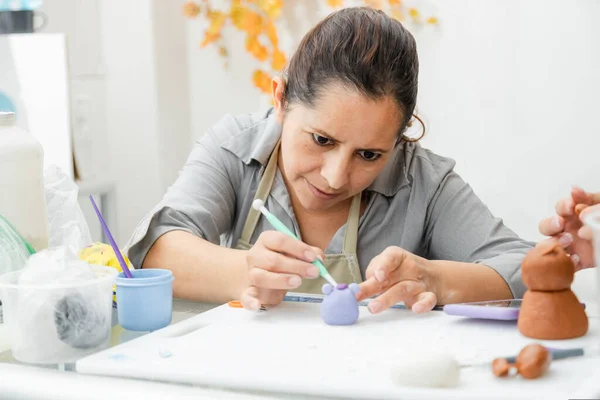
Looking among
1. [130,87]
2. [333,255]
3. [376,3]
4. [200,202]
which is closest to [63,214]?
[200,202]

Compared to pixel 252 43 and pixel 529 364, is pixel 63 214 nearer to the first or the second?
pixel 529 364

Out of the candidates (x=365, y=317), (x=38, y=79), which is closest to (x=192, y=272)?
(x=365, y=317)

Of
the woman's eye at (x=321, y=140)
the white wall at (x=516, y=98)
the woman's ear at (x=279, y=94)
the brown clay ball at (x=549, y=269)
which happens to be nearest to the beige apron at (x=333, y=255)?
the woman's ear at (x=279, y=94)

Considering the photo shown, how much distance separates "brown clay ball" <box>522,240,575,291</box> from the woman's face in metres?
0.38

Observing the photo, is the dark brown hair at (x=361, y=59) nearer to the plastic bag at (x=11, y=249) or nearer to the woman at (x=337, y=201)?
the woman at (x=337, y=201)

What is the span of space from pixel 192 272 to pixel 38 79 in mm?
1344

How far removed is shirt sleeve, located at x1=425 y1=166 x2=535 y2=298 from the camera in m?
1.25

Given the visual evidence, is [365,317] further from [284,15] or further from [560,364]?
[284,15]

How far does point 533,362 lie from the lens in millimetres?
664

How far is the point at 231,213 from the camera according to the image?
4.61 feet

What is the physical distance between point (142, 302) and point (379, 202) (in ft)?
1.81

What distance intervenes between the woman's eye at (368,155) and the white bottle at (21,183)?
433 mm

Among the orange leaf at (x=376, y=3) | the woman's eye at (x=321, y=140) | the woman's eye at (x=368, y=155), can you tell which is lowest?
the woman's eye at (x=368, y=155)

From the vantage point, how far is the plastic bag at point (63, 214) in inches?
49.2
